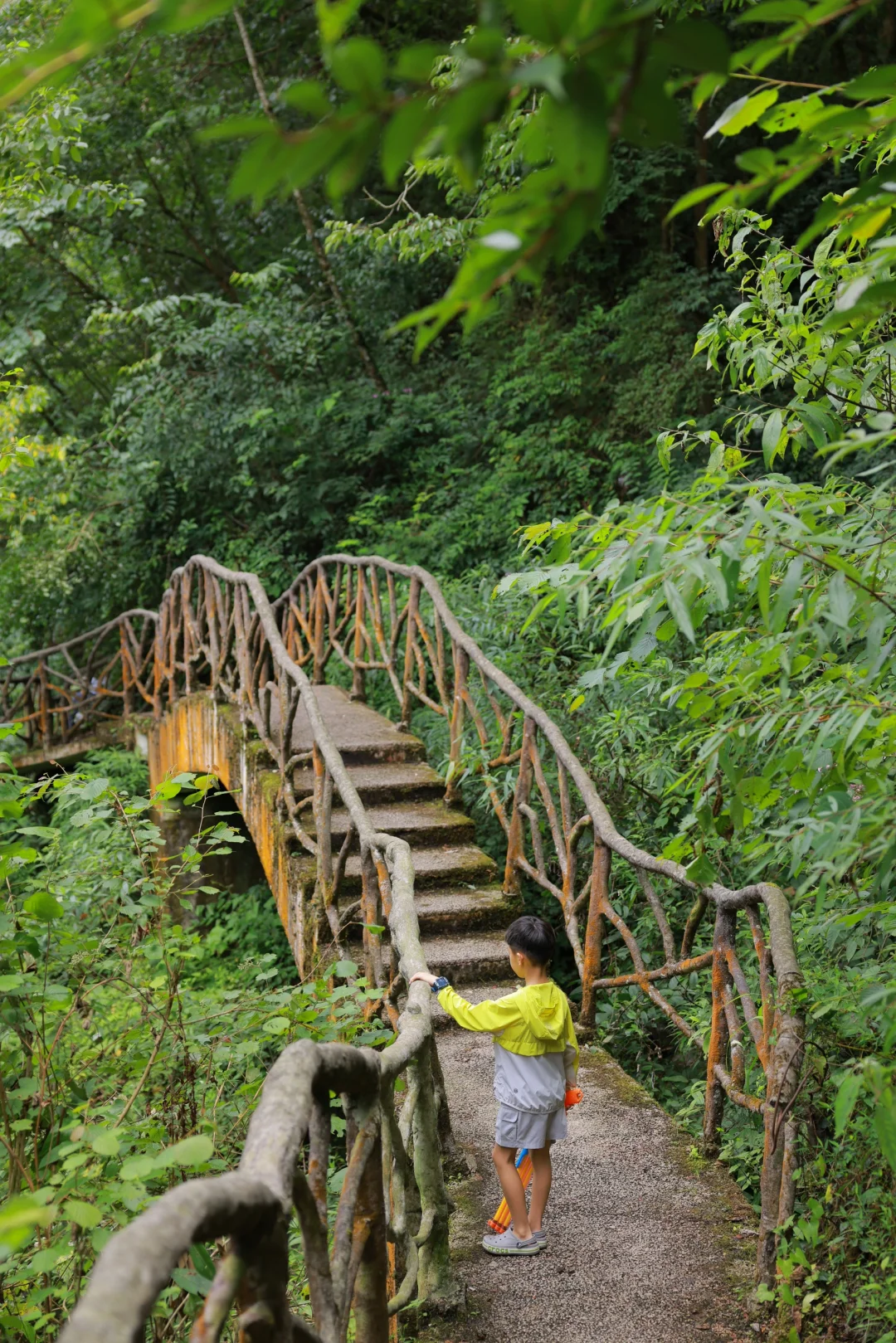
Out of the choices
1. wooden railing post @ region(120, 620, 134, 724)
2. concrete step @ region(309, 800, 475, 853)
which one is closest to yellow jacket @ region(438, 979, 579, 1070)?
concrete step @ region(309, 800, 475, 853)

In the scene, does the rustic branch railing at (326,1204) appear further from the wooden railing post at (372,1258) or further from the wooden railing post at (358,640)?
the wooden railing post at (358,640)

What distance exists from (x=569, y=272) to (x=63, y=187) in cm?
573

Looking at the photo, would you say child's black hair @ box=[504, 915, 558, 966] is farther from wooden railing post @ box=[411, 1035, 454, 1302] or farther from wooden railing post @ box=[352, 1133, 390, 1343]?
wooden railing post @ box=[352, 1133, 390, 1343]

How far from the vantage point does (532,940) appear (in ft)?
11.0

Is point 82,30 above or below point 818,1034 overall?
above

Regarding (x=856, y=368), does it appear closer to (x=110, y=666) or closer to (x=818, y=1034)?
(x=818, y=1034)

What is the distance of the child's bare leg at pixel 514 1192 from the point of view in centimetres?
328

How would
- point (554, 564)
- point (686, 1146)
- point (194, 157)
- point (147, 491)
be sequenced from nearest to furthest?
point (554, 564), point (686, 1146), point (147, 491), point (194, 157)

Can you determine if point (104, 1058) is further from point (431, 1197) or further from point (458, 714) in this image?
point (458, 714)

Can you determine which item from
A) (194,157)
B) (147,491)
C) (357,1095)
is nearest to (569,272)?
(147,491)

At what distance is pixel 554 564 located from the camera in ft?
8.47

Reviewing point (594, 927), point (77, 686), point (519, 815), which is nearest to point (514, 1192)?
point (594, 927)

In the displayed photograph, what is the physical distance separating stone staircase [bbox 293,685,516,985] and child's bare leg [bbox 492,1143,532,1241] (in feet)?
5.32

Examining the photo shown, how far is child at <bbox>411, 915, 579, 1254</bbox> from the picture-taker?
3289 millimetres
